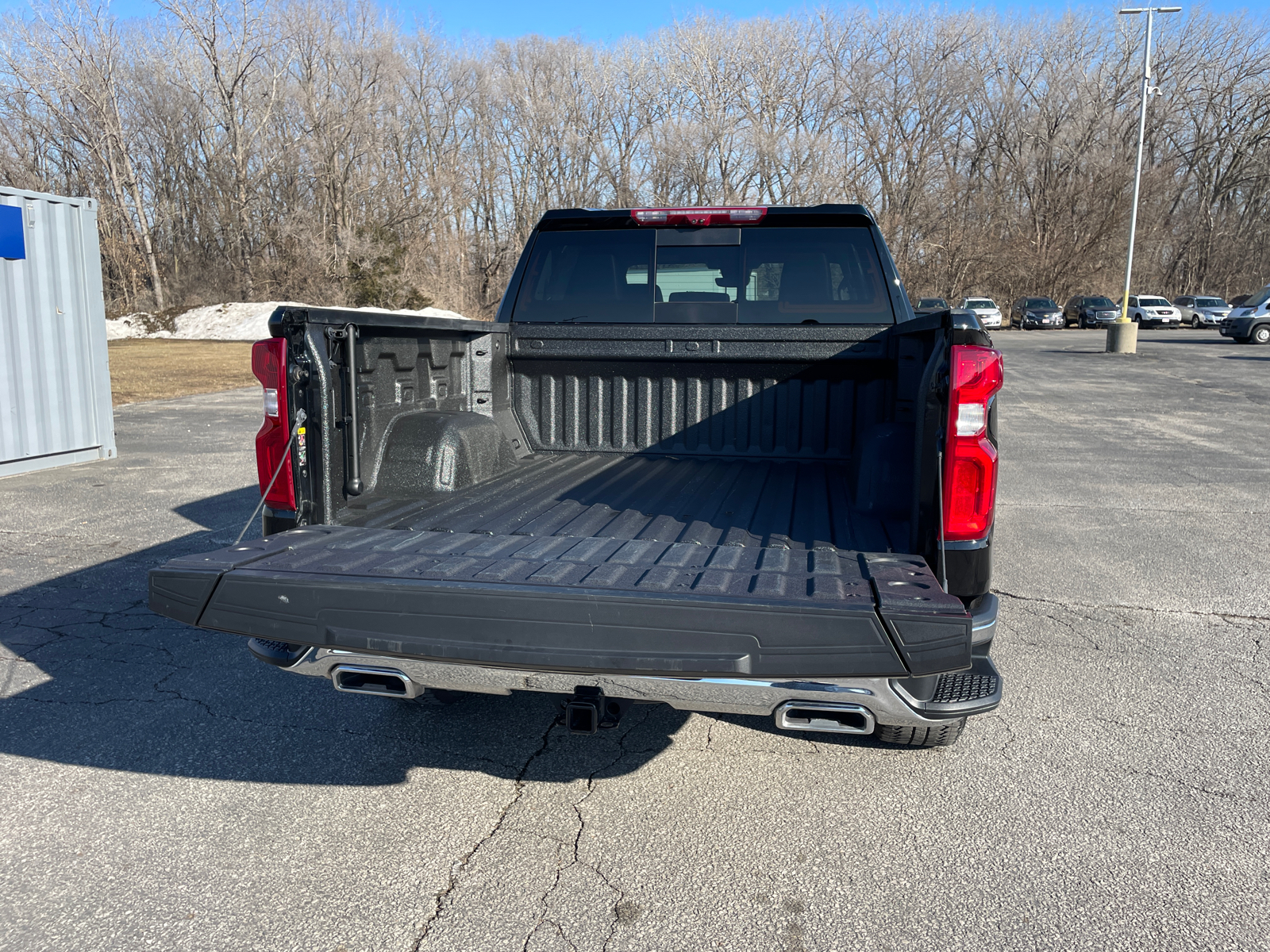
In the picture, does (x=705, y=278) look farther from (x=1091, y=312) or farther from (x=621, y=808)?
(x=1091, y=312)

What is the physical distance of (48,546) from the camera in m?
6.30

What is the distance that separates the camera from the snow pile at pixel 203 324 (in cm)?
3475

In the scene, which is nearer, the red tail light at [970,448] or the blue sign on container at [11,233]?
the red tail light at [970,448]

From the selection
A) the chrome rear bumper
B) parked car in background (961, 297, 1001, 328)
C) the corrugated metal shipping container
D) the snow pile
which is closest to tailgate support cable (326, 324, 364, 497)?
the chrome rear bumper

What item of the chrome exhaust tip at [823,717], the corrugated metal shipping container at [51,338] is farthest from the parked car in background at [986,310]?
the chrome exhaust tip at [823,717]

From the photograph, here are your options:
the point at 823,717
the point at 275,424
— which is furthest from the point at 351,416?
the point at 823,717

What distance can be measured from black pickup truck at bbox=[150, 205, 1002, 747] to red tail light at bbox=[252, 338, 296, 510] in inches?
0.5

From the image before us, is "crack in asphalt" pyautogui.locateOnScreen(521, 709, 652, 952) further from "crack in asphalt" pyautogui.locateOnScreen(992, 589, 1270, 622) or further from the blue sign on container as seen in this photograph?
the blue sign on container

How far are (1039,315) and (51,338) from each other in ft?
147

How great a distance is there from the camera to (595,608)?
90.7 inches

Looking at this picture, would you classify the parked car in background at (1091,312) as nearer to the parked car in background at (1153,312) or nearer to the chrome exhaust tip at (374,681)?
the parked car in background at (1153,312)

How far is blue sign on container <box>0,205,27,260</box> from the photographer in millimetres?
8586

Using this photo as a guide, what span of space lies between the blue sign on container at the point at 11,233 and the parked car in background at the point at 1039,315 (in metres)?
44.9

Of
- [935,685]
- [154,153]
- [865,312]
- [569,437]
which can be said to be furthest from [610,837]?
[154,153]
